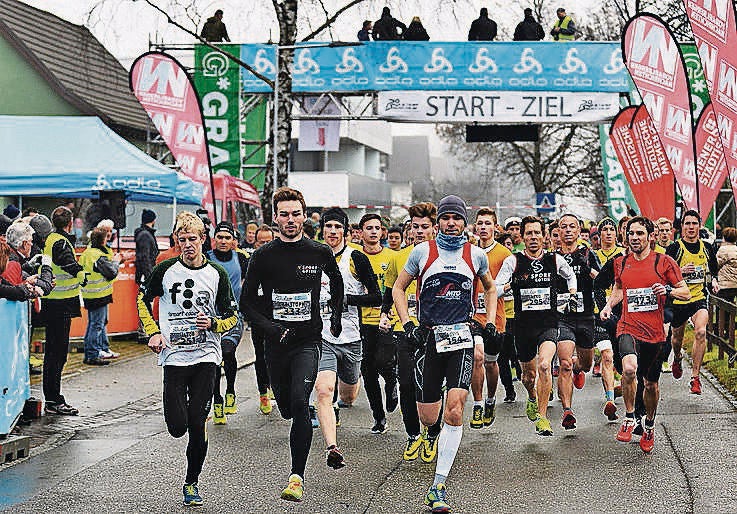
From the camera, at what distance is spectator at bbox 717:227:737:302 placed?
14.7m

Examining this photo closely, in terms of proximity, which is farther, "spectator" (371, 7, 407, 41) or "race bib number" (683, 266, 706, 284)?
"spectator" (371, 7, 407, 41)

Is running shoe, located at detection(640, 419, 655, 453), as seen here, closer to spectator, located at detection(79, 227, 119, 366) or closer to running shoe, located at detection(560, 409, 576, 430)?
running shoe, located at detection(560, 409, 576, 430)

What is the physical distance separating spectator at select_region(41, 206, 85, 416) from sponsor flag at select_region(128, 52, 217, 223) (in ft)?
26.0

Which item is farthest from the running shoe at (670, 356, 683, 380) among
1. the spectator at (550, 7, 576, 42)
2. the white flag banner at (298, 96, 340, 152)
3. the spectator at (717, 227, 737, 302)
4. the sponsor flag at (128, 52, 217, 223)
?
the white flag banner at (298, 96, 340, 152)

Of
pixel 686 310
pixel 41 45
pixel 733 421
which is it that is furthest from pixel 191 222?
pixel 41 45

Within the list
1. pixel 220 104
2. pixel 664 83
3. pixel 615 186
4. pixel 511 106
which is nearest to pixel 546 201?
pixel 615 186

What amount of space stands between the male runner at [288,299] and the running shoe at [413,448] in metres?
1.53

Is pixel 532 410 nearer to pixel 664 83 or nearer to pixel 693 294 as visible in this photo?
pixel 693 294

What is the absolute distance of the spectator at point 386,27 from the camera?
Answer: 22469 millimetres

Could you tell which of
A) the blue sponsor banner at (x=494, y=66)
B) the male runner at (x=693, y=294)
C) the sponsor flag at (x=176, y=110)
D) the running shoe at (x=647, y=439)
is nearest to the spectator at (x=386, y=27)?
the blue sponsor banner at (x=494, y=66)

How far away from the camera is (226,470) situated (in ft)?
27.5

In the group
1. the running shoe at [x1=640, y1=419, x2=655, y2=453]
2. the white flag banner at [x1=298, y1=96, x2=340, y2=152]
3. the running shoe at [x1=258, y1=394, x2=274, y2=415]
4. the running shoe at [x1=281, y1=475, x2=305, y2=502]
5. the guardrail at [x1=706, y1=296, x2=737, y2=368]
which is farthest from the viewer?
the white flag banner at [x1=298, y1=96, x2=340, y2=152]

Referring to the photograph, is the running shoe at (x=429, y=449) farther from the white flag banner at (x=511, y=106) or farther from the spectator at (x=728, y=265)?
the white flag banner at (x=511, y=106)

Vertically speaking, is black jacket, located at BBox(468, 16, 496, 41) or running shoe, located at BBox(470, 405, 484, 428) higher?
black jacket, located at BBox(468, 16, 496, 41)
